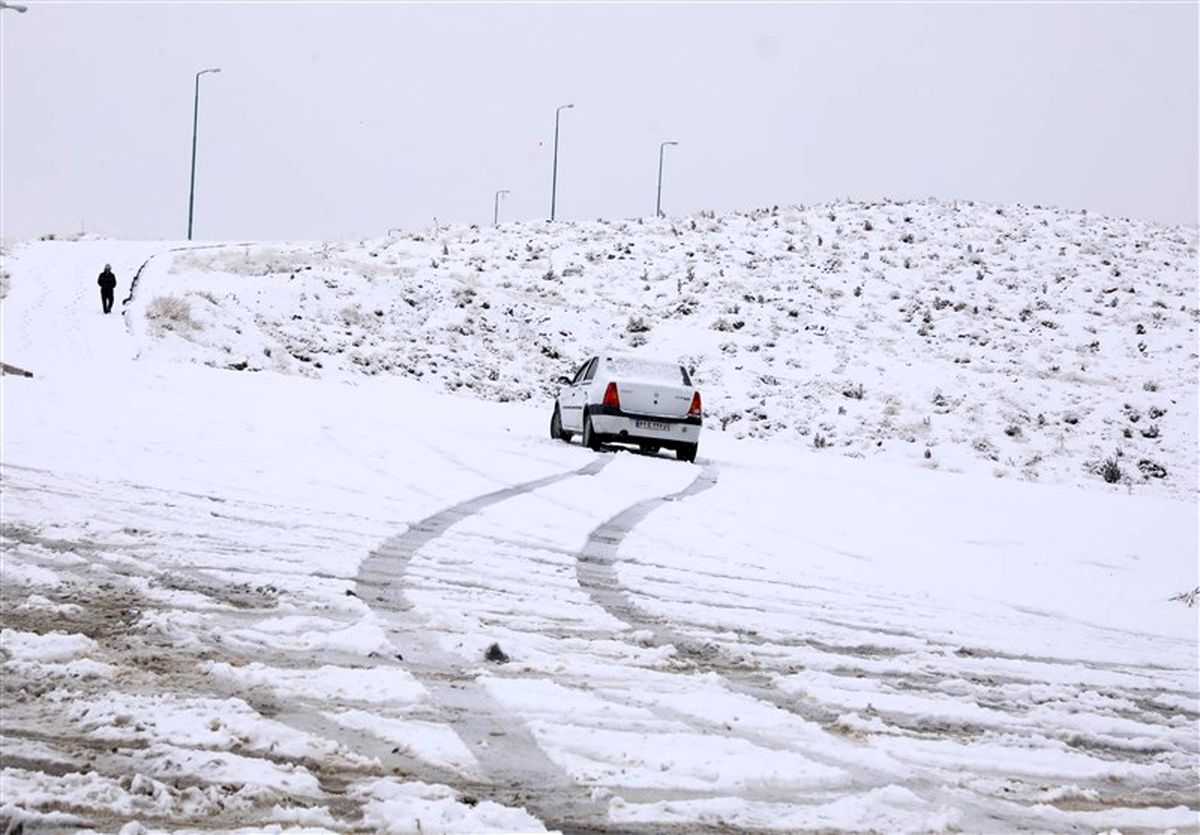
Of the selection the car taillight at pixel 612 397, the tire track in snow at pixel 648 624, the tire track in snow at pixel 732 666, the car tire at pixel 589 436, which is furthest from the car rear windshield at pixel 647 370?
the tire track in snow at pixel 732 666

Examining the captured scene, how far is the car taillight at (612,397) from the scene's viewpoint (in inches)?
742

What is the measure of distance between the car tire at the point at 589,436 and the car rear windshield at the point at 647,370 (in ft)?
2.48

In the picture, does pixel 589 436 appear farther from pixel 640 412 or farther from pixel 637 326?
pixel 637 326

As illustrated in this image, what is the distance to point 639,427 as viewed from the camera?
18.9 m

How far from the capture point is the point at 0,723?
14.9ft

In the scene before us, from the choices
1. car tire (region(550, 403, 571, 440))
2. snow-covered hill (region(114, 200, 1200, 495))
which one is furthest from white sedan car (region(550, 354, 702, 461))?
snow-covered hill (region(114, 200, 1200, 495))

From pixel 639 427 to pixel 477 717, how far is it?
45.5 ft

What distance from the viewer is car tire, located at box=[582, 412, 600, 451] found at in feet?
62.4

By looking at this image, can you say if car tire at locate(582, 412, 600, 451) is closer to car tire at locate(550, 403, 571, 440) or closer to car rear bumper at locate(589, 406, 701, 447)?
car rear bumper at locate(589, 406, 701, 447)

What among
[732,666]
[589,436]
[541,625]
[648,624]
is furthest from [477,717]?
[589,436]

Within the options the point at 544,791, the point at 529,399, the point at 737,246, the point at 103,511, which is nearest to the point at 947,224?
the point at 737,246

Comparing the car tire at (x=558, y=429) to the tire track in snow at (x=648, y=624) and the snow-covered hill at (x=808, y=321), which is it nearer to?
the tire track in snow at (x=648, y=624)

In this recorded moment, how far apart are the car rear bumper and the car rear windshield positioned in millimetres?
611

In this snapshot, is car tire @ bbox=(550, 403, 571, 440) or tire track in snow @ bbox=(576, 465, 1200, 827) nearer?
tire track in snow @ bbox=(576, 465, 1200, 827)
